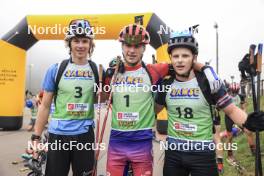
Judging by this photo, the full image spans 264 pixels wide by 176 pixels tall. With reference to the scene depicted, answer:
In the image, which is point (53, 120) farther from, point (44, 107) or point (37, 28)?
point (37, 28)

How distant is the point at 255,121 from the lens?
3.17 meters

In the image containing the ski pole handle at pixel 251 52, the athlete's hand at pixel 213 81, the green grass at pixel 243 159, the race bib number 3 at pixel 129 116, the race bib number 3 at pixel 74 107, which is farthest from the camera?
the green grass at pixel 243 159

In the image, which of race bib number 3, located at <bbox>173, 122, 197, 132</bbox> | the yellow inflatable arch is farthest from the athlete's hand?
the yellow inflatable arch

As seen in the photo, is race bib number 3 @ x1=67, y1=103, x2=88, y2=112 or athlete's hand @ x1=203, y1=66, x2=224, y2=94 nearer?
athlete's hand @ x1=203, y1=66, x2=224, y2=94

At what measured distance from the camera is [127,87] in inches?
140

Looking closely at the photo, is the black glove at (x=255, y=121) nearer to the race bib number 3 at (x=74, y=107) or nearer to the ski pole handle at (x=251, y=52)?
the ski pole handle at (x=251, y=52)

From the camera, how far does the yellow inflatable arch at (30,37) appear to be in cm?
1181

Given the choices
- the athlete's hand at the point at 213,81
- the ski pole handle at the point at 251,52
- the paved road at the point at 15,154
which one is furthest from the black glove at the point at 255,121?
the paved road at the point at 15,154

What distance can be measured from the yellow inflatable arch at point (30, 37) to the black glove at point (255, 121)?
8.62 m

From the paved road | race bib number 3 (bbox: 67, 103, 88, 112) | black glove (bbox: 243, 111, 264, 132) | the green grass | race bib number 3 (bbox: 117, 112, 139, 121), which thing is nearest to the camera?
black glove (bbox: 243, 111, 264, 132)

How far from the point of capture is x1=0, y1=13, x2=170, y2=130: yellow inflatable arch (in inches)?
465

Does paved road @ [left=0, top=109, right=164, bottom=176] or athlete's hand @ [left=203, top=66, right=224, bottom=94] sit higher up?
athlete's hand @ [left=203, top=66, right=224, bottom=94]

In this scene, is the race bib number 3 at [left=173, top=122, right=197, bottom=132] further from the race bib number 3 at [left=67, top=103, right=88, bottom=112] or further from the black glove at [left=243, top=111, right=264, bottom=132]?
the race bib number 3 at [left=67, top=103, right=88, bottom=112]

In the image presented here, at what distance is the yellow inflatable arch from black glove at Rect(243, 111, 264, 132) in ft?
28.3
